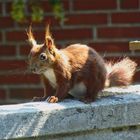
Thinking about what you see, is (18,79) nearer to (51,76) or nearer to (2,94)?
(2,94)

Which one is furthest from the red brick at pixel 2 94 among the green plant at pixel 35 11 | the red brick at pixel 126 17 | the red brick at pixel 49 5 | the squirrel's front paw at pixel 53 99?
the squirrel's front paw at pixel 53 99

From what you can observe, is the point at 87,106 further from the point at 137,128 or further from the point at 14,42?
the point at 14,42

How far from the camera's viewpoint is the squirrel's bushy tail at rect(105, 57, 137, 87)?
11.2 ft

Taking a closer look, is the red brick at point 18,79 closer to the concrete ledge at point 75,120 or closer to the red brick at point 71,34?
the red brick at point 71,34

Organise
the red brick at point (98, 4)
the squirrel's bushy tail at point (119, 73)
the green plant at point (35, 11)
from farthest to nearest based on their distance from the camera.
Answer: the red brick at point (98, 4) < the green plant at point (35, 11) < the squirrel's bushy tail at point (119, 73)

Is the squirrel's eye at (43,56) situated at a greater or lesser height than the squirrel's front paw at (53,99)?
greater

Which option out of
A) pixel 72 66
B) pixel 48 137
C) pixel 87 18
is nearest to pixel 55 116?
pixel 48 137

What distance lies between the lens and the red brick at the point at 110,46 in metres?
4.96

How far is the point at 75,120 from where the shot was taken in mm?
2920

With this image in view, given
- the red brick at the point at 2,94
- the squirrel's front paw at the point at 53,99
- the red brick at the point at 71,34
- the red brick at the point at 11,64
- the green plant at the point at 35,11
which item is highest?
the green plant at the point at 35,11

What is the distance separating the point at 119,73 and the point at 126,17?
5.13ft

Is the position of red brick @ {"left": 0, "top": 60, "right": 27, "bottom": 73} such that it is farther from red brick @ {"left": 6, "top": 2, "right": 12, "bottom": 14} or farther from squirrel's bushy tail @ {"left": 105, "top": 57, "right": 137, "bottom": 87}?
squirrel's bushy tail @ {"left": 105, "top": 57, "right": 137, "bottom": 87}

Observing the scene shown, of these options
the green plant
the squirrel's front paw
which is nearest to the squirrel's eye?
the squirrel's front paw

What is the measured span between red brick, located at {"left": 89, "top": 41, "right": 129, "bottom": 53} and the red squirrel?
5.71 feet
